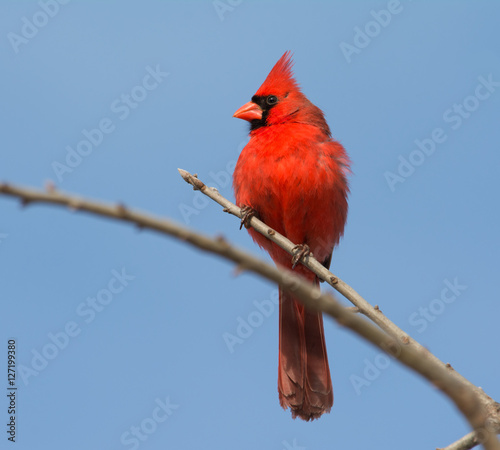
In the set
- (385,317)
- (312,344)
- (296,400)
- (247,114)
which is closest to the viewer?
(385,317)

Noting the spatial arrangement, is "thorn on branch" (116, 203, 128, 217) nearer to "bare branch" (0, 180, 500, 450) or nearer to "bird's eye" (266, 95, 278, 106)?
"bare branch" (0, 180, 500, 450)

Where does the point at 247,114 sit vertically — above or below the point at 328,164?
above

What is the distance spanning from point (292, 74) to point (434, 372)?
3983 mm

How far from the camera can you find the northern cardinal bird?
11.8 feet

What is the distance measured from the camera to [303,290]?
63 cm

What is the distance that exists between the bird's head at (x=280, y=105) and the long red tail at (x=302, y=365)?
1165 mm

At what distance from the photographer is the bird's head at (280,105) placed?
407 cm

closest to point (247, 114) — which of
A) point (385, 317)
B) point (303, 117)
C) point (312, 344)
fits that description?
point (303, 117)

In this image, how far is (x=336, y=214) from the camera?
12.4ft

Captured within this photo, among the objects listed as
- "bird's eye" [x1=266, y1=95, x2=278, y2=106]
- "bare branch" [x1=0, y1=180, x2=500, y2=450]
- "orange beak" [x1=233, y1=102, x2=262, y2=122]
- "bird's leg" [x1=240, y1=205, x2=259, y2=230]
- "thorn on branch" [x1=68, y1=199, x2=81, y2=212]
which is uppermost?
"bird's eye" [x1=266, y1=95, x2=278, y2=106]

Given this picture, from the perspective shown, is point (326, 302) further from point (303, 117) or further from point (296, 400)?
point (303, 117)

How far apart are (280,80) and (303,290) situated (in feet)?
12.7

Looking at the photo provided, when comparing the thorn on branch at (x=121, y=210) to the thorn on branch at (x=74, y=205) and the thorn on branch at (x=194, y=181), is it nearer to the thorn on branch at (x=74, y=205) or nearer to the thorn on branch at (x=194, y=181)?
the thorn on branch at (x=74, y=205)

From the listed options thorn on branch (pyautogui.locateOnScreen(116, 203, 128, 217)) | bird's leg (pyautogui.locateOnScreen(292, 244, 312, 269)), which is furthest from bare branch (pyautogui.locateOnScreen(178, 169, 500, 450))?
thorn on branch (pyautogui.locateOnScreen(116, 203, 128, 217))
